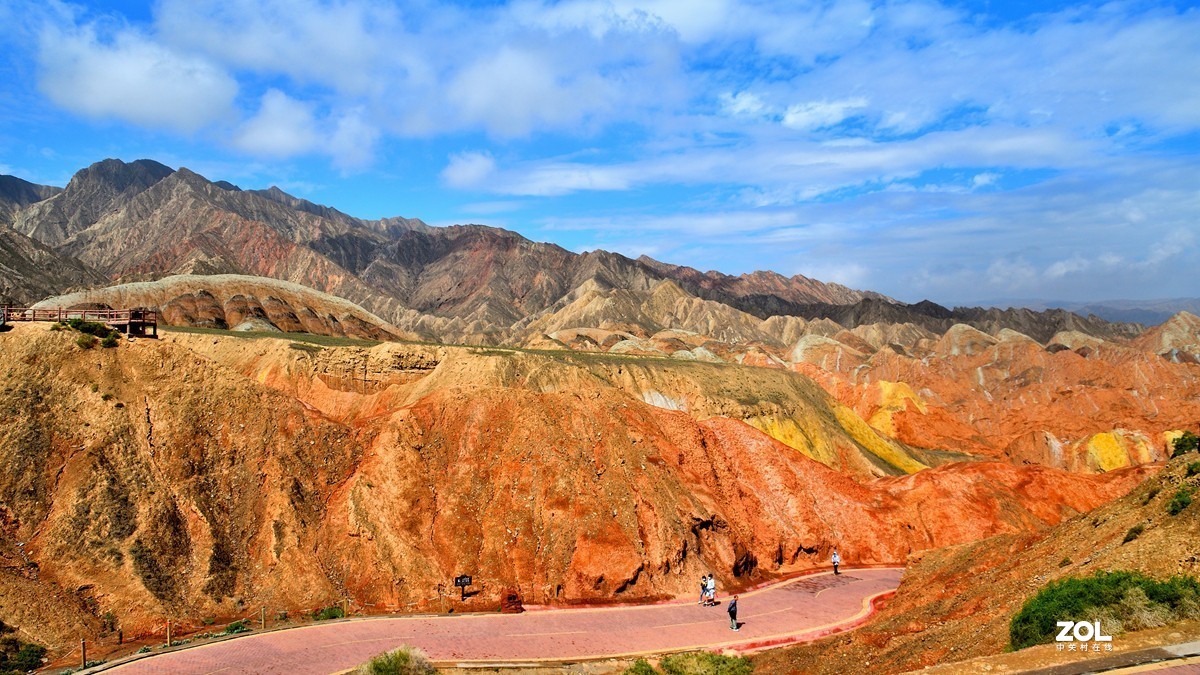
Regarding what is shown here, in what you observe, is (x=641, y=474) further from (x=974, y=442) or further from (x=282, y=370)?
(x=974, y=442)

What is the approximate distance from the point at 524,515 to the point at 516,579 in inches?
119

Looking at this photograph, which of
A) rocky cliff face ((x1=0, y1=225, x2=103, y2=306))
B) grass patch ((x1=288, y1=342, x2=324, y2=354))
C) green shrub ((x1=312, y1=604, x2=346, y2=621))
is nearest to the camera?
green shrub ((x1=312, y1=604, x2=346, y2=621))

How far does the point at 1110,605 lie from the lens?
15484mm

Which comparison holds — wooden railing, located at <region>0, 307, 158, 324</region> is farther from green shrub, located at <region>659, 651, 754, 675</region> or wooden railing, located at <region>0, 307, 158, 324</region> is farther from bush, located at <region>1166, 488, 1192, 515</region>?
bush, located at <region>1166, 488, 1192, 515</region>

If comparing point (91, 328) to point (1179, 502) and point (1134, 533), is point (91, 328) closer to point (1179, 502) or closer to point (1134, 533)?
point (1134, 533)

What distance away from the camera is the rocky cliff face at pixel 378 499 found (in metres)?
27.7

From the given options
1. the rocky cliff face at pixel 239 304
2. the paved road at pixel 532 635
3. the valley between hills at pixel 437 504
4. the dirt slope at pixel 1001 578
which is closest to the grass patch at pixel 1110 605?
the dirt slope at pixel 1001 578

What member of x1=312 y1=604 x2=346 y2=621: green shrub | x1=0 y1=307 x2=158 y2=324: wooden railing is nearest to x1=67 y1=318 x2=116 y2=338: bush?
x1=0 y1=307 x2=158 y2=324: wooden railing

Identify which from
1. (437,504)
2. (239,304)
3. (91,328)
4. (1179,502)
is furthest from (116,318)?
(239,304)

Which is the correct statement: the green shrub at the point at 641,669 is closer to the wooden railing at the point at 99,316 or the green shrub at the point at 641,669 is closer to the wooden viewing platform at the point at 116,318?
the wooden viewing platform at the point at 116,318

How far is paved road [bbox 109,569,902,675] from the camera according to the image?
21891 millimetres

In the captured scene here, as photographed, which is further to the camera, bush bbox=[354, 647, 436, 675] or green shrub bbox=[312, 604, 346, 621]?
green shrub bbox=[312, 604, 346, 621]

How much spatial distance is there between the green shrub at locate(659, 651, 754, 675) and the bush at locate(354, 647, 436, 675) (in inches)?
276

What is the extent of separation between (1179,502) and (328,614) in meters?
26.9
